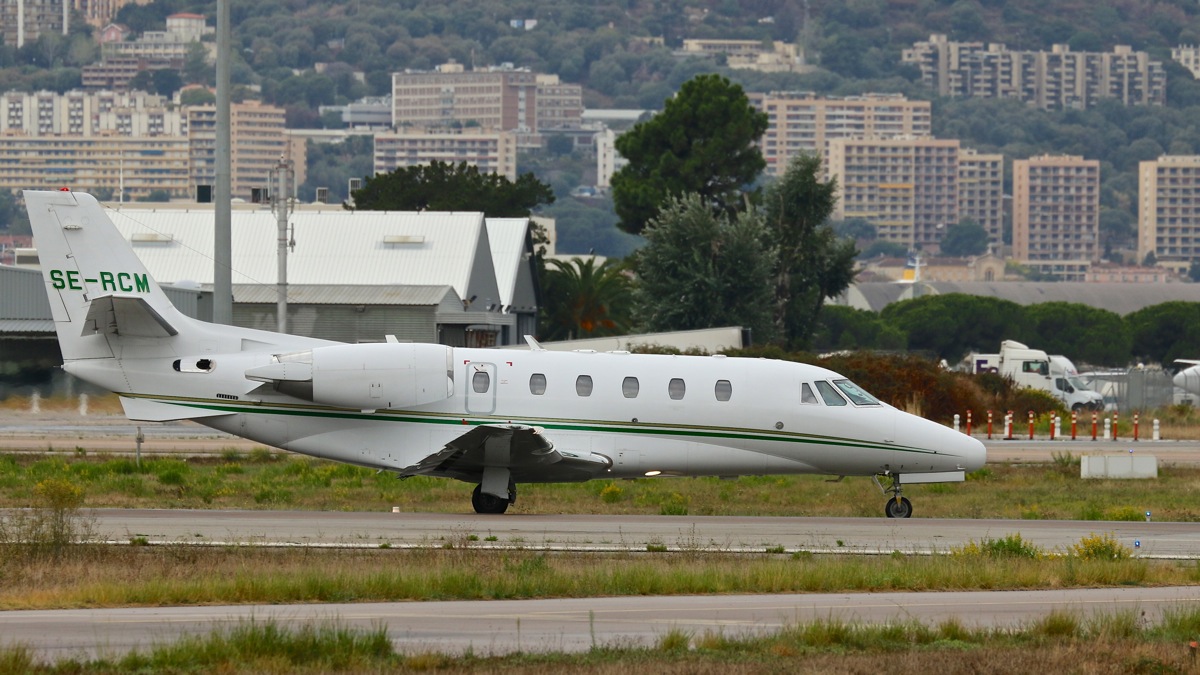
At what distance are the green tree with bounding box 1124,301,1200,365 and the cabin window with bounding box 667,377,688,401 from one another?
10087cm

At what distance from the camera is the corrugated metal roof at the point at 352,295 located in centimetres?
5878

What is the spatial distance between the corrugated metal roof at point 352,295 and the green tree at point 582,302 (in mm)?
25391

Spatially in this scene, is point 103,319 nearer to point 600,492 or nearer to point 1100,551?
point 600,492

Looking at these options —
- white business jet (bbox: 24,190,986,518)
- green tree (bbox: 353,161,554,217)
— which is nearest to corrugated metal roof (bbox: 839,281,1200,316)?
green tree (bbox: 353,161,554,217)

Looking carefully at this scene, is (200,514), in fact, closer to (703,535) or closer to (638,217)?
(703,535)

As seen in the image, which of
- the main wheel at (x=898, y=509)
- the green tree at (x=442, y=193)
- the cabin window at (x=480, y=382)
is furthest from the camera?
the green tree at (x=442, y=193)

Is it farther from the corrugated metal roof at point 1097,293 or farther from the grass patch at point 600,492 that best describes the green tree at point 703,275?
the corrugated metal roof at point 1097,293

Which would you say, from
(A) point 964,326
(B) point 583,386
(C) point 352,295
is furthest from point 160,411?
(A) point 964,326

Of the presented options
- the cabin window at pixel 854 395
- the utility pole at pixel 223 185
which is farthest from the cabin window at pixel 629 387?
the utility pole at pixel 223 185

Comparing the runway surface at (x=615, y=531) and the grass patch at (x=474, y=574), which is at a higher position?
the grass patch at (x=474, y=574)

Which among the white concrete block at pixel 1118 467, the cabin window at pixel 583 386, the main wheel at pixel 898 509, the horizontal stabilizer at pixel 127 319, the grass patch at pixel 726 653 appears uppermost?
the horizontal stabilizer at pixel 127 319

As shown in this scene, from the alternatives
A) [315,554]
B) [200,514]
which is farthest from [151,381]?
[315,554]

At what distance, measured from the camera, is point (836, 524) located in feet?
83.9

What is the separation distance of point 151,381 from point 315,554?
6215 millimetres
